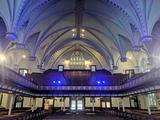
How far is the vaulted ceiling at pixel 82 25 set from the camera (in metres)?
15.2

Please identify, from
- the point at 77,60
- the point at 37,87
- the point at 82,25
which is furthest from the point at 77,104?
the point at 82,25

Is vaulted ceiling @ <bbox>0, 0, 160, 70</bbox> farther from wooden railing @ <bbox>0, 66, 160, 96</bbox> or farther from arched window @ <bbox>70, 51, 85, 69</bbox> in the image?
wooden railing @ <bbox>0, 66, 160, 96</bbox>

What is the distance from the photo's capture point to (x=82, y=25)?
24.8 metres

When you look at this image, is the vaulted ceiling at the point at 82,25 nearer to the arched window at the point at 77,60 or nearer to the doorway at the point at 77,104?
the arched window at the point at 77,60

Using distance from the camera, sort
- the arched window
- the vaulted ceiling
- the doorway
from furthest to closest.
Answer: the arched window < the doorway < the vaulted ceiling

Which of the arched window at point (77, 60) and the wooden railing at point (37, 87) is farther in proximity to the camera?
the arched window at point (77, 60)

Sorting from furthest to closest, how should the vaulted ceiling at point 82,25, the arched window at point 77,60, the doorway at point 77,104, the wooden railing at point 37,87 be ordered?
the arched window at point 77,60, the doorway at point 77,104, the vaulted ceiling at point 82,25, the wooden railing at point 37,87

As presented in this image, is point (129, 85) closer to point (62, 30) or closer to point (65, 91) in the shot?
point (65, 91)

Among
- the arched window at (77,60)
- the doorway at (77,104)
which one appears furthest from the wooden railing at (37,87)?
the arched window at (77,60)

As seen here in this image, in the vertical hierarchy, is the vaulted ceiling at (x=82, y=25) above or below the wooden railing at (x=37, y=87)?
above

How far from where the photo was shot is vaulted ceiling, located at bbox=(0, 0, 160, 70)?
15.2 metres

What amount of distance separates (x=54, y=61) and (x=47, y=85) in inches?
307

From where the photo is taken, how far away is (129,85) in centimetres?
2077

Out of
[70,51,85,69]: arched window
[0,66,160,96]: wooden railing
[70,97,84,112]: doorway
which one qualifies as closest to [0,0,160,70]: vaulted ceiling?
[70,51,85,69]: arched window
